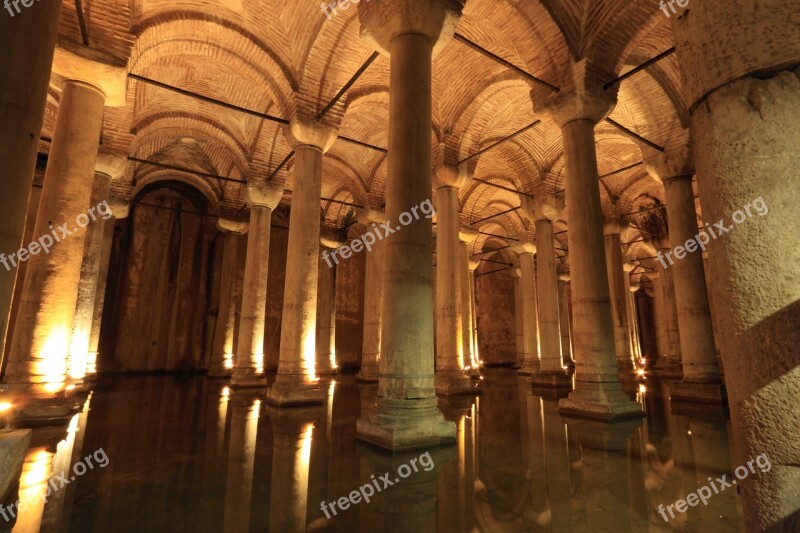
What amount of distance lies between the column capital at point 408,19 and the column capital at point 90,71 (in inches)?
170

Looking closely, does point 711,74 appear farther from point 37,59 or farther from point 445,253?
point 445,253

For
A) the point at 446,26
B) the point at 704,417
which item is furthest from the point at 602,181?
the point at 446,26

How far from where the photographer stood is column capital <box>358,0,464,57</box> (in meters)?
5.70

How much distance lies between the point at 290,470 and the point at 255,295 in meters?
8.53

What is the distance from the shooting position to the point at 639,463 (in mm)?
4273

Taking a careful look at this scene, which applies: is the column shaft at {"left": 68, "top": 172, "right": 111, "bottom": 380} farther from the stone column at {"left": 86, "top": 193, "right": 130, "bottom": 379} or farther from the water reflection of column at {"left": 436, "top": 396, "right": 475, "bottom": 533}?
the water reflection of column at {"left": 436, "top": 396, "right": 475, "bottom": 533}

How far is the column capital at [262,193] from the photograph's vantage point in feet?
40.5

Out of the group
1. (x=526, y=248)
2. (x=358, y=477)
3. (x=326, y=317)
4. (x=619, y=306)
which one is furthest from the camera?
(x=526, y=248)

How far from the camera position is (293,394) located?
26.9ft

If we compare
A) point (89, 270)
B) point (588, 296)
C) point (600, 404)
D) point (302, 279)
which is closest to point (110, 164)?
point (89, 270)

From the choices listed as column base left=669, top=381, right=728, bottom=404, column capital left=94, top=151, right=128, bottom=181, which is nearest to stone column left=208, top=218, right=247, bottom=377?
column capital left=94, top=151, right=128, bottom=181

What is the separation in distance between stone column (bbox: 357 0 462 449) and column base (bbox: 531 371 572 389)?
7.44 meters

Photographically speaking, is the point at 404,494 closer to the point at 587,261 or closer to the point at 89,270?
the point at 587,261

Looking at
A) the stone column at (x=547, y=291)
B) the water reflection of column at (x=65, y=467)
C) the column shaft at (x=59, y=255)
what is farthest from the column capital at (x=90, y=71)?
the stone column at (x=547, y=291)
